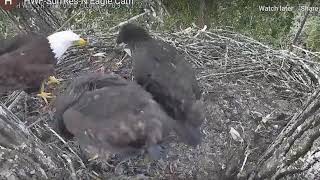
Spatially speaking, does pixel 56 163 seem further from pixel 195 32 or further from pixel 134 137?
pixel 195 32

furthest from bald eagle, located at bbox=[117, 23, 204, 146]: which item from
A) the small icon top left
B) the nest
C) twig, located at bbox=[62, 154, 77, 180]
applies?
the small icon top left

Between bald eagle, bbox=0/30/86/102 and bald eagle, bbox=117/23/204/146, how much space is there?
0.64 metres

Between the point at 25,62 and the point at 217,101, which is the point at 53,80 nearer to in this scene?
the point at 25,62

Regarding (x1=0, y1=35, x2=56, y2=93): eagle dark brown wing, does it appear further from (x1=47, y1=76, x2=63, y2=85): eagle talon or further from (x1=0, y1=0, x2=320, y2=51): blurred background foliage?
(x1=0, y1=0, x2=320, y2=51): blurred background foliage

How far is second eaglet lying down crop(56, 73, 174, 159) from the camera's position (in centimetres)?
221

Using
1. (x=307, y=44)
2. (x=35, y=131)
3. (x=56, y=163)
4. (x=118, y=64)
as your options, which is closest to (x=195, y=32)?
(x=118, y=64)

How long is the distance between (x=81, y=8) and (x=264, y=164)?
280cm

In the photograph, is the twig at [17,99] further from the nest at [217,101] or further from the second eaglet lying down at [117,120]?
the second eaglet lying down at [117,120]

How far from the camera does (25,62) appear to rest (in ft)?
11.1

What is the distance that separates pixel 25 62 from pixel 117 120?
1.39 m

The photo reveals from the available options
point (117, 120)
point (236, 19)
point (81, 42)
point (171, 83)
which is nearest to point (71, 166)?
point (117, 120)

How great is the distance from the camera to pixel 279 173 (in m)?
2.29

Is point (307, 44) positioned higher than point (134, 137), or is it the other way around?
point (134, 137)

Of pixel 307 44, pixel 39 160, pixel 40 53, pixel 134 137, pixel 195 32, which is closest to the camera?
pixel 134 137
